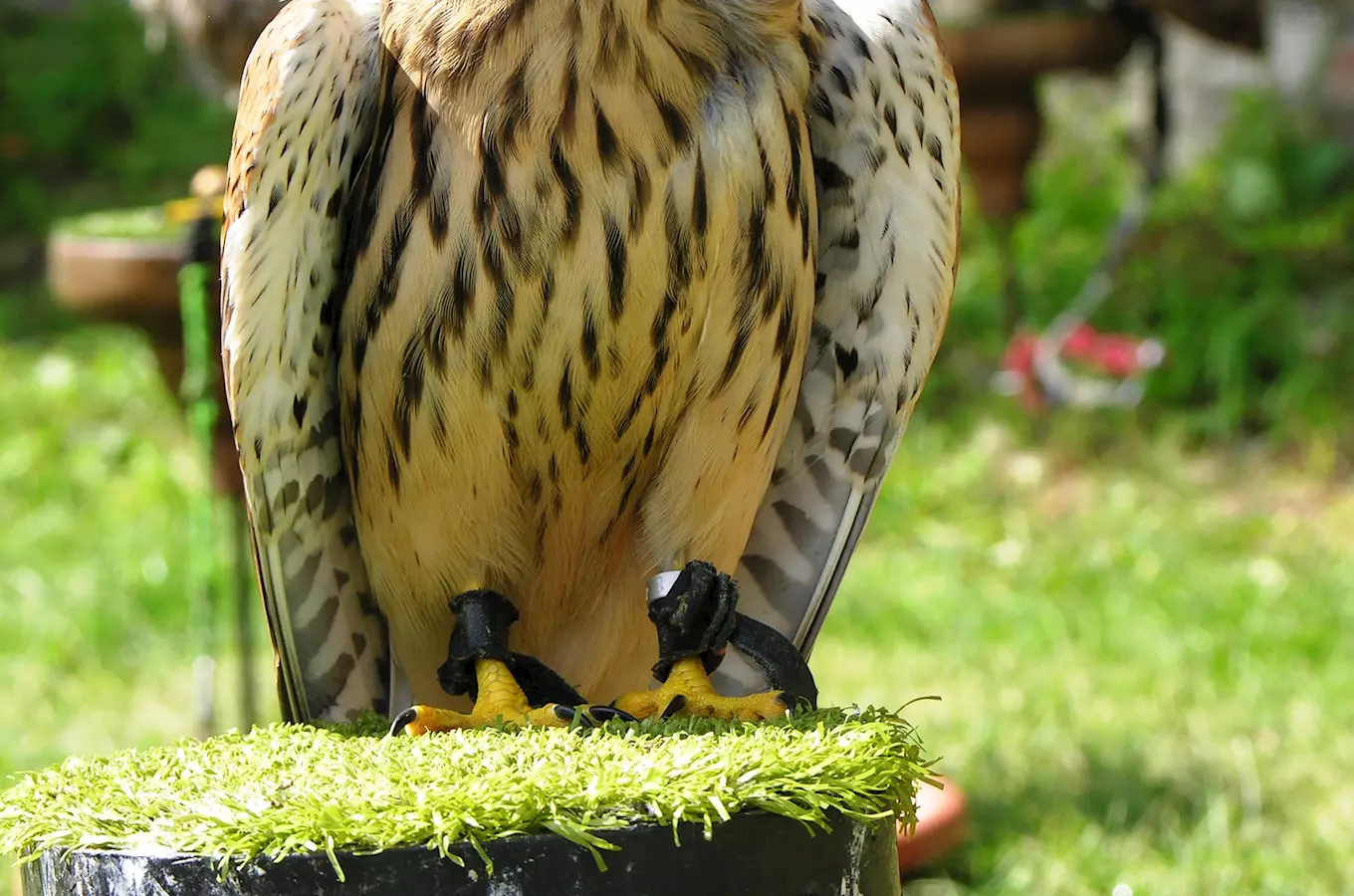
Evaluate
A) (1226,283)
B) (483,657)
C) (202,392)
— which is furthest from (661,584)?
(1226,283)

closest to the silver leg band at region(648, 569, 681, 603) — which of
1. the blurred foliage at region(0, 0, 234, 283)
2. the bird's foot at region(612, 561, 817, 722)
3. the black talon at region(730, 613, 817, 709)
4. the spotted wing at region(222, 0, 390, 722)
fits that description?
the bird's foot at region(612, 561, 817, 722)

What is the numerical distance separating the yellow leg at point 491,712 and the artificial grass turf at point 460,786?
83 mm

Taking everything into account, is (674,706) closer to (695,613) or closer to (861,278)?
(695,613)

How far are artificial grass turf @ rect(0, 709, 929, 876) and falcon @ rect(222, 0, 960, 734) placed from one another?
0.69 feet

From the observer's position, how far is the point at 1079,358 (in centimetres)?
716

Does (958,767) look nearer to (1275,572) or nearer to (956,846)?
(956,846)

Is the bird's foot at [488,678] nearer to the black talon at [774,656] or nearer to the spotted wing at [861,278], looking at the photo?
the black talon at [774,656]

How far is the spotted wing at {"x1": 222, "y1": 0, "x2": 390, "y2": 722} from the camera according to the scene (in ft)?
7.27

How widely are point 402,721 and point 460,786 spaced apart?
16.2 inches

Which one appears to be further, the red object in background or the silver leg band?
the red object in background

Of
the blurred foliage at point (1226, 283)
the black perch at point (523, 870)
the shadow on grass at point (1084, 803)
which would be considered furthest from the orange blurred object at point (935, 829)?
the blurred foliage at point (1226, 283)

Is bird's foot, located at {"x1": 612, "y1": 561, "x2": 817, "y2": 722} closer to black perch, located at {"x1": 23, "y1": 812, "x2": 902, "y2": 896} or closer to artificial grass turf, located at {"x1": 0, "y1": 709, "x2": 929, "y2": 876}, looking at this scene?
artificial grass turf, located at {"x1": 0, "y1": 709, "x2": 929, "y2": 876}

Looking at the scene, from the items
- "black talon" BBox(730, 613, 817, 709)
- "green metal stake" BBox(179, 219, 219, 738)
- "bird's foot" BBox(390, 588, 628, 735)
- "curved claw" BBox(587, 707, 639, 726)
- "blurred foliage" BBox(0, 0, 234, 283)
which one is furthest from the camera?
"blurred foliage" BBox(0, 0, 234, 283)

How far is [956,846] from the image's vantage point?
3.84 m
